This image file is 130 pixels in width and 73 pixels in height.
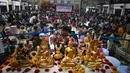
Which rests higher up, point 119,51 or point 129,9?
point 129,9

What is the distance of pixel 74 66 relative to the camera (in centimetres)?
288

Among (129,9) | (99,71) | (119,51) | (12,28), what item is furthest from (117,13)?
(99,71)

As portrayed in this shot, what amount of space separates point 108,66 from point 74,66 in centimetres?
85

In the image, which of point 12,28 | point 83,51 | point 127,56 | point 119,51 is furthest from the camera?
point 12,28

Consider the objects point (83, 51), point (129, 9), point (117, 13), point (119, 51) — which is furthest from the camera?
point (117, 13)

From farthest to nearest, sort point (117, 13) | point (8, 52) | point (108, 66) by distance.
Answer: point (117, 13), point (8, 52), point (108, 66)

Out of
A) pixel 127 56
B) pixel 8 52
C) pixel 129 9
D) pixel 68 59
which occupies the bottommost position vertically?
pixel 127 56

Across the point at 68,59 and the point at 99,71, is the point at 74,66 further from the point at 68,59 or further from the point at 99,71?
the point at 99,71

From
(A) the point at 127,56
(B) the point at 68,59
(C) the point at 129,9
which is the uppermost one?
(C) the point at 129,9

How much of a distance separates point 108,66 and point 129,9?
443 inches

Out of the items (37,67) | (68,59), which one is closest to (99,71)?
(68,59)

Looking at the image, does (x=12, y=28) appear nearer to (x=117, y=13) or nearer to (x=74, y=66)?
(x=74, y=66)

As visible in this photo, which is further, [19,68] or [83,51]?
[83,51]

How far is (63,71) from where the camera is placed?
2.79 m
